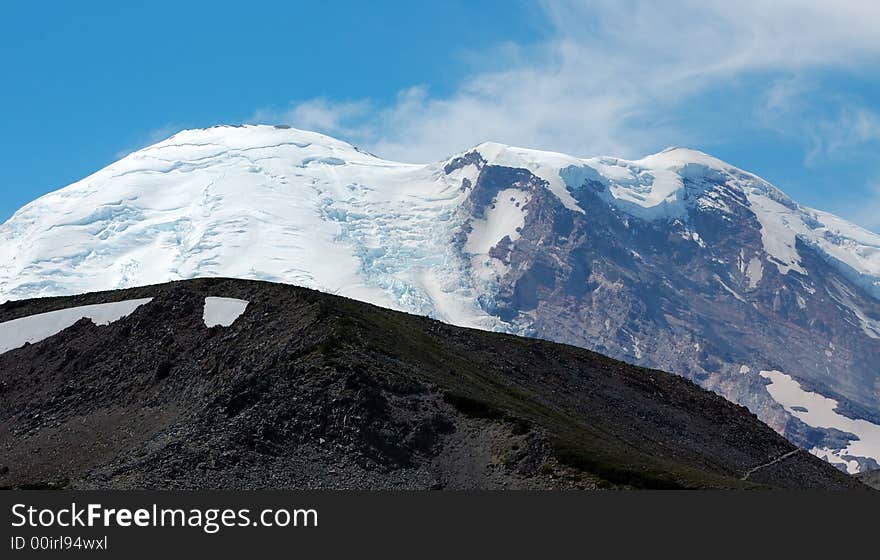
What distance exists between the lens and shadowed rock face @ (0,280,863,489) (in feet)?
245

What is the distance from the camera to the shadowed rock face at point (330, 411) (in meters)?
74.8

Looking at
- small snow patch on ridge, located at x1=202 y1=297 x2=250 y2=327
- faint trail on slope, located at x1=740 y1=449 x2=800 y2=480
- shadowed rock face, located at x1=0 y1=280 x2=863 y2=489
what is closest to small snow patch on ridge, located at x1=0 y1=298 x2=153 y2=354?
shadowed rock face, located at x1=0 y1=280 x2=863 y2=489

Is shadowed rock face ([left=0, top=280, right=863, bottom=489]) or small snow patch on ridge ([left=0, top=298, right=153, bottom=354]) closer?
shadowed rock face ([left=0, top=280, right=863, bottom=489])

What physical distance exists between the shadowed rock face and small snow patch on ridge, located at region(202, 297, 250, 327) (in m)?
0.96

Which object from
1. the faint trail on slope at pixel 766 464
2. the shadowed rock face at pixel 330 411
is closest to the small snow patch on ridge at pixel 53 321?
the shadowed rock face at pixel 330 411

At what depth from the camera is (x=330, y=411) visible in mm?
79562

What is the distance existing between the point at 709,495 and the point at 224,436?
96.4ft

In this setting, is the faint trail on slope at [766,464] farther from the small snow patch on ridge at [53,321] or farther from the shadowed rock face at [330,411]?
the small snow patch on ridge at [53,321]

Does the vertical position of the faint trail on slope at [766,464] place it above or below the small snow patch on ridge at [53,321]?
below

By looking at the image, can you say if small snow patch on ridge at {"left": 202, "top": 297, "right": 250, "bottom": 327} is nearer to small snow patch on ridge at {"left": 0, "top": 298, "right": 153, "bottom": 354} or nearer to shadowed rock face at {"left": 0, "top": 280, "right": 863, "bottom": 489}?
shadowed rock face at {"left": 0, "top": 280, "right": 863, "bottom": 489}

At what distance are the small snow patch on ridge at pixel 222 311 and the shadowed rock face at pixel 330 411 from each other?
964 millimetres

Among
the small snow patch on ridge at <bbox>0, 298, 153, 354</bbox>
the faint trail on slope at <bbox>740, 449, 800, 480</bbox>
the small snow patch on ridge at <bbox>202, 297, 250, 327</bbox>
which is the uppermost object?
the small snow patch on ridge at <bbox>0, 298, 153, 354</bbox>

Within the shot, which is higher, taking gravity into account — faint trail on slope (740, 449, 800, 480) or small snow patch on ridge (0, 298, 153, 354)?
small snow patch on ridge (0, 298, 153, 354)

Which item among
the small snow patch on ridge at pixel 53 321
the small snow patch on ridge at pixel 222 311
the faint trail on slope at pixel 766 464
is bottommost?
the faint trail on slope at pixel 766 464
